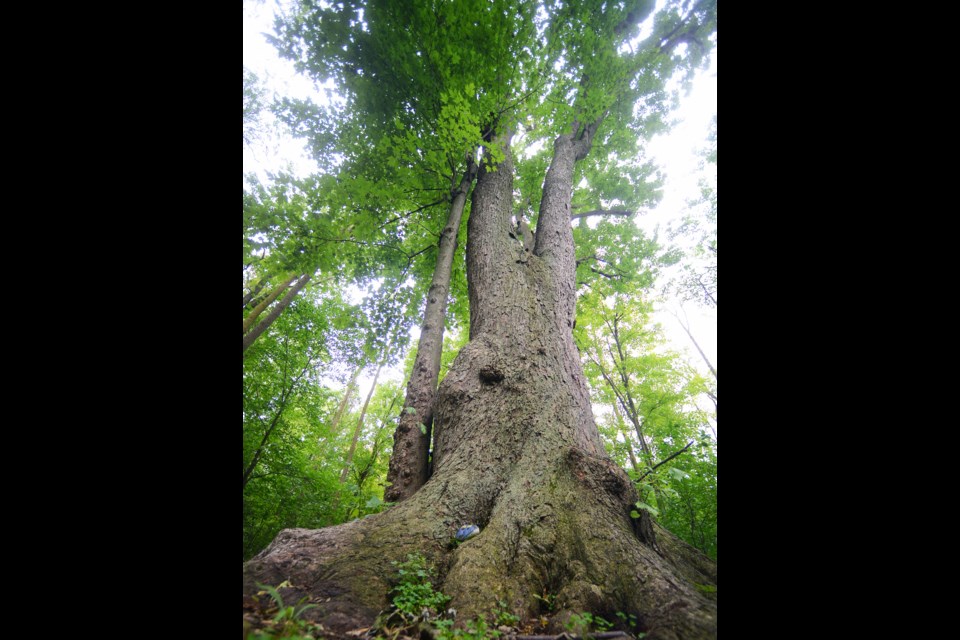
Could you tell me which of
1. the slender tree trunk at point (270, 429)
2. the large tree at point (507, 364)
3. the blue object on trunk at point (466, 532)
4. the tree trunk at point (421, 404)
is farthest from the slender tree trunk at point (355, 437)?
the blue object on trunk at point (466, 532)

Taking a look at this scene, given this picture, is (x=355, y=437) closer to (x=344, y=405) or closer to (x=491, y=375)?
(x=344, y=405)

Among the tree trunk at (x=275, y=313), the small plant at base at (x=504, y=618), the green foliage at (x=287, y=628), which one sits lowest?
the small plant at base at (x=504, y=618)

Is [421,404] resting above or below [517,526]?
above

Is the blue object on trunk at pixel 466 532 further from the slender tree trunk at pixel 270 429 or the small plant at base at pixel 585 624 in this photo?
the slender tree trunk at pixel 270 429

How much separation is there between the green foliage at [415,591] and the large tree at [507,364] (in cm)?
5

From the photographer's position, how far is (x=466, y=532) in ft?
5.38

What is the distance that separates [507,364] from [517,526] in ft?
3.64

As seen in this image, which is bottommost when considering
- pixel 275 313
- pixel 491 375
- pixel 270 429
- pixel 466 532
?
pixel 466 532

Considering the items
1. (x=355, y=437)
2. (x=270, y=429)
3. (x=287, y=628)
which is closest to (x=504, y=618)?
(x=287, y=628)

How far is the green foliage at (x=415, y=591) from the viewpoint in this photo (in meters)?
1.21
